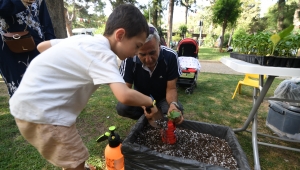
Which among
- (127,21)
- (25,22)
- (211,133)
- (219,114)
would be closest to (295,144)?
(219,114)

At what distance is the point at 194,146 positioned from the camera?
1.37 meters

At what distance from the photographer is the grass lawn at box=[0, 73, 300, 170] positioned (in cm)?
154

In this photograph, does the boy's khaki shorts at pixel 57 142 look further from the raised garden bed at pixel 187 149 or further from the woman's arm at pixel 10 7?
the woman's arm at pixel 10 7

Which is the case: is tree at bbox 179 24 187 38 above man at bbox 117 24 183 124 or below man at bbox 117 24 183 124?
above

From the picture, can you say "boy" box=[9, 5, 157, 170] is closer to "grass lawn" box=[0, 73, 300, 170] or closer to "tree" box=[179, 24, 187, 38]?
"grass lawn" box=[0, 73, 300, 170]

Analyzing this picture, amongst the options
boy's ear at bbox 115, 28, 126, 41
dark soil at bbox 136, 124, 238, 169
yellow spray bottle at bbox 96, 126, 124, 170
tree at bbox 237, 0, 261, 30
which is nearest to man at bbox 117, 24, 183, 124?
dark soil at bbox 136, 124, 238, 169

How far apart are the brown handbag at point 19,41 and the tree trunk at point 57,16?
4.07 feet

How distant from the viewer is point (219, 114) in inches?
102

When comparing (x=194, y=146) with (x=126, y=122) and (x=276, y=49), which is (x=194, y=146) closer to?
(x=276, y=49)

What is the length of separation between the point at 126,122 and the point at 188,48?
105 inches

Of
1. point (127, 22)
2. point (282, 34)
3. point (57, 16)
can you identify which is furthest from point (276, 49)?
point (57, 16)

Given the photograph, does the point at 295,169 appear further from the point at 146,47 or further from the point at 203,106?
the point at 146,47

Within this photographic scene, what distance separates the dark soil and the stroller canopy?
2.89 m

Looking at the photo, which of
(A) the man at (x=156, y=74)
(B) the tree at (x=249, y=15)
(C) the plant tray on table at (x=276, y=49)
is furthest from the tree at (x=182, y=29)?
(C) the plant tray on table at (x=276, y=49)
